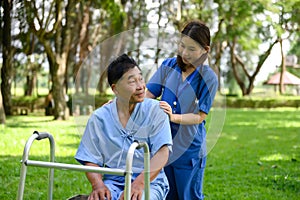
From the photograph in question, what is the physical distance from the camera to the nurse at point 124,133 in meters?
2.69

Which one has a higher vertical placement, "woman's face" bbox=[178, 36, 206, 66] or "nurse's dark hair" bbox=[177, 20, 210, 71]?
"nurse's dark hair" bbox=[177, 20, 210, 71]

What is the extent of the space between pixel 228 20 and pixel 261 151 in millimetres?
15906

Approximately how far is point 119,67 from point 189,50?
504 mm

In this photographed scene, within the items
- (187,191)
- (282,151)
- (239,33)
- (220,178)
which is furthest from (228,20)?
(187,191)

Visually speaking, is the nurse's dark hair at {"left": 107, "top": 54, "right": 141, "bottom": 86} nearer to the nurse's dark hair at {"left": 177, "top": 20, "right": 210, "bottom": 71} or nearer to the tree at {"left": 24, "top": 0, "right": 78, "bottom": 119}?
the nurse's dark hair at {"left": 177, "top": 20, "right": 210, "bottom": 71}

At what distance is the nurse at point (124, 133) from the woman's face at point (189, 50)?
1.32 feet

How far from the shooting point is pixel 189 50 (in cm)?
302

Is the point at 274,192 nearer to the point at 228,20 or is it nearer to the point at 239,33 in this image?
the point at 228,20

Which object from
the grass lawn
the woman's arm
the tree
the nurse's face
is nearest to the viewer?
the nurse's face

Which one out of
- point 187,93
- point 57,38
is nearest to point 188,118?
point 187,93

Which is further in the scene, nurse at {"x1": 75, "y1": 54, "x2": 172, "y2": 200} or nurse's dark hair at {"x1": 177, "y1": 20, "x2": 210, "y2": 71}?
nurse's dark hair at {"x1": 177, "y1": 20, "x2": 210, "y2": 71}

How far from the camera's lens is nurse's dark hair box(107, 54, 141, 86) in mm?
2701

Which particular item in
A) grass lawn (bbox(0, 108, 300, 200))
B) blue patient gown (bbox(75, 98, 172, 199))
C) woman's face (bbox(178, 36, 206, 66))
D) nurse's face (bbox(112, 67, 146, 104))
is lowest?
grass lawn (bbox(0, 108, 300, 200))

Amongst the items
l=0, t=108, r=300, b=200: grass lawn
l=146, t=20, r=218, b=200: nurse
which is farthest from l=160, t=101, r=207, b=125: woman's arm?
l=0, t=108, r=300, b=200: grass lawn
